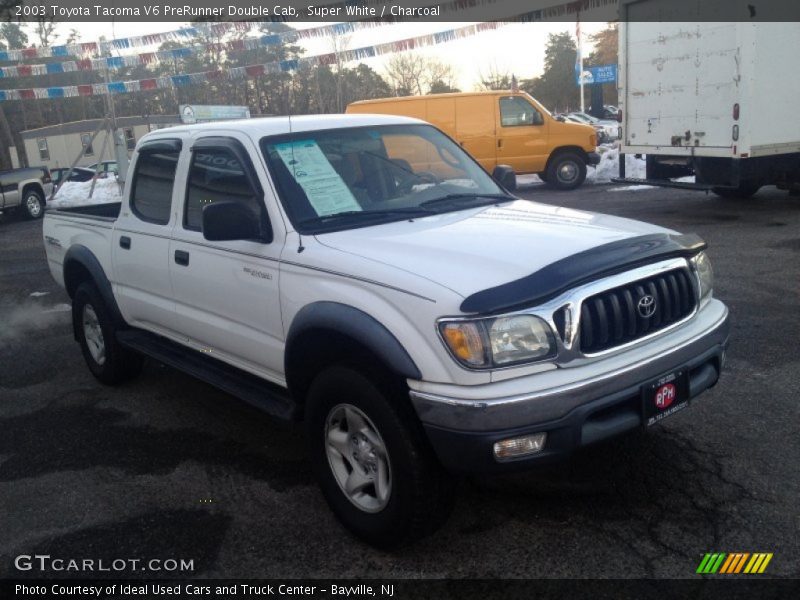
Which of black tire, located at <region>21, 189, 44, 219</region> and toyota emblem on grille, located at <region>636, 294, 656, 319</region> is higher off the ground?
toyota emblem on grille, located at <region>636, 294, 656, 319</region>

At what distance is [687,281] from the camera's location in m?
3.48

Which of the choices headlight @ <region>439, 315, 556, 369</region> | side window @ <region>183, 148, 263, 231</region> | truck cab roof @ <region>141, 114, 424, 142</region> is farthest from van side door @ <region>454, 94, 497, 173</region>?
headlight @ <region>439, 315, 556, 369</region>

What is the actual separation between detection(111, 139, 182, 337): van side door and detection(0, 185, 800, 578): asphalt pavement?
2.47 ft

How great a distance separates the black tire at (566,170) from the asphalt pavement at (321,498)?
11.8 m

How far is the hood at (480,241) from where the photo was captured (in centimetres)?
309

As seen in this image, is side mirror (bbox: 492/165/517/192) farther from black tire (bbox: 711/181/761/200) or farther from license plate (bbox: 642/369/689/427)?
black tire (bbox: 711/181/761/200)

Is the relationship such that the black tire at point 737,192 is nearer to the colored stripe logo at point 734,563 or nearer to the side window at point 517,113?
the side window at point 517,113

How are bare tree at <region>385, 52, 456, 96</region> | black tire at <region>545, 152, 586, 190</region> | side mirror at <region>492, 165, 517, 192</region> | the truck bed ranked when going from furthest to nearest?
1. bare tree at <region>385, 52, 456, 96</region>
2. black tire at <region>545, 152, 586, 190</region>
3. the truck bed
4. side mirror at <region>492, 165, 517, 192</region>

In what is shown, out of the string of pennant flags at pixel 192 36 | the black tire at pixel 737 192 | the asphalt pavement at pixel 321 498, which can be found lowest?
the black tire at pixel 737 192

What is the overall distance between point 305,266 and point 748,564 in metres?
2.25

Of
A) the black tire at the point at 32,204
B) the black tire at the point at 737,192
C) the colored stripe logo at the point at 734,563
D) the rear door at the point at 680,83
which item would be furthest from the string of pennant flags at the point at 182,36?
the colored stripe logo at the point at 734,563

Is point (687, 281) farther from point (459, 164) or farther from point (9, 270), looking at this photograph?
point (9, 270)

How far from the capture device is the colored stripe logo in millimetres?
3027

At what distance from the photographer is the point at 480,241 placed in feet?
11.3
